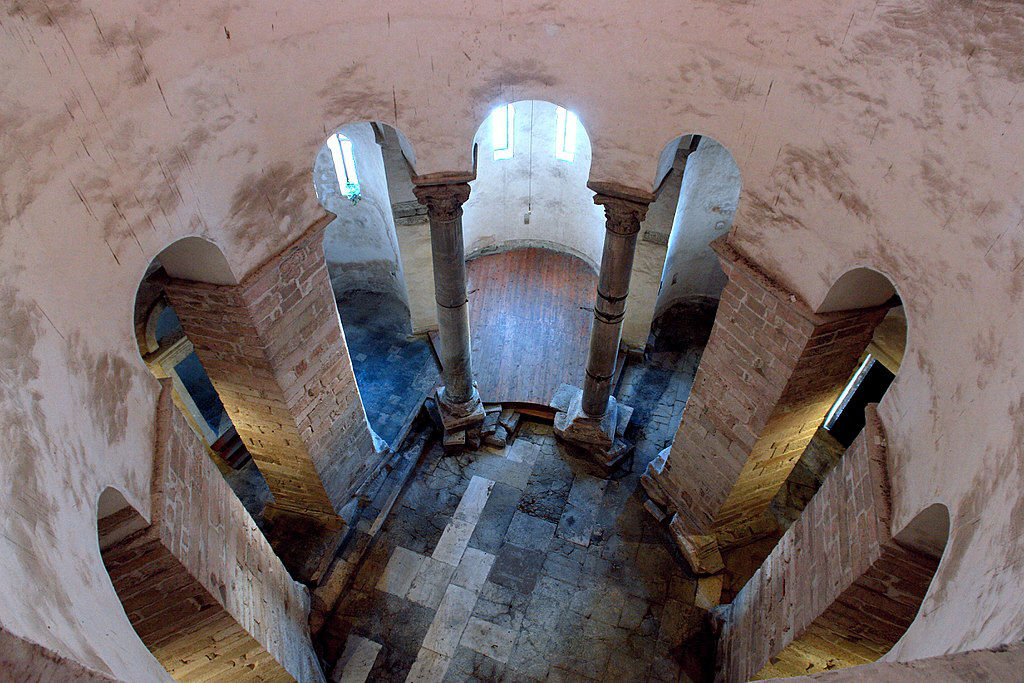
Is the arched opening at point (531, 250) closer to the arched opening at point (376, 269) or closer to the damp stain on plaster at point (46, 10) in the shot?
the arched opening at point (376, 269)

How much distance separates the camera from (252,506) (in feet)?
27.7

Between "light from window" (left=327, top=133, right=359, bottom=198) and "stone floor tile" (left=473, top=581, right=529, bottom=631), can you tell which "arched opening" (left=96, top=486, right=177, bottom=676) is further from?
"light from window" (left=327, top=133, right=359, bottom=198)

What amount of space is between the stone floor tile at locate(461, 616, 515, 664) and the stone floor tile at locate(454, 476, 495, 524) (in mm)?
1304

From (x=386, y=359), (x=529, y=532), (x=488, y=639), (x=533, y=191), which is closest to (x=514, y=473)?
(x=529, y=532)

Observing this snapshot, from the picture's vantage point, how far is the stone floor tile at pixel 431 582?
771 cm

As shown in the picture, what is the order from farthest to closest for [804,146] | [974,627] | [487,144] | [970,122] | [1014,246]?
[487,144] < [804,146] < [970,122] < [1014,246] < [974,627]

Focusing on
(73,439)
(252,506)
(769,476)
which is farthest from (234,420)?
(769,476)

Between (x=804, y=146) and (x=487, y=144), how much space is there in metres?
6.64

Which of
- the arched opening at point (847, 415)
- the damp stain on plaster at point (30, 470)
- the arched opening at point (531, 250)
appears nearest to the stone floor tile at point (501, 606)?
the arched opening at point (531, 250)

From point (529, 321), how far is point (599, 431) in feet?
9.44

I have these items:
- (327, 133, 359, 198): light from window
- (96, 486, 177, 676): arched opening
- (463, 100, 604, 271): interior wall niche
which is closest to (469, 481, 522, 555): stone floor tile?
(96, 486, 177, 676): arched opening

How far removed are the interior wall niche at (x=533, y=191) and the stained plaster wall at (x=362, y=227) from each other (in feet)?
5.14

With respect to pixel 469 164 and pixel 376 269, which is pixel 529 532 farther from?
pixel 376 269

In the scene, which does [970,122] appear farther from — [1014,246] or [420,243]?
[420,243]
